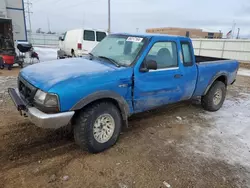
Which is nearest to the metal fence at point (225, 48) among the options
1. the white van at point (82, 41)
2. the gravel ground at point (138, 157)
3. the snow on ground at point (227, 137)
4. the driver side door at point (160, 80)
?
the white van at point (82, 41)

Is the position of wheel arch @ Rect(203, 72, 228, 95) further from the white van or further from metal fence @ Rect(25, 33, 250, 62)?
metal fence @ Rect(25, 33, 250, 62)

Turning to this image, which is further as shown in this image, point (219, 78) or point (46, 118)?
point (219, 78)

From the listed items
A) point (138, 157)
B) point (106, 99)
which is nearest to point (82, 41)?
point (106, 99)

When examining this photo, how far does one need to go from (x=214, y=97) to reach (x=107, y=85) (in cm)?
365

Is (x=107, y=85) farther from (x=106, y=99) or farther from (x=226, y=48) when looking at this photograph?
(x=226, y=48)

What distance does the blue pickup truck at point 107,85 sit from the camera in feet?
9.00

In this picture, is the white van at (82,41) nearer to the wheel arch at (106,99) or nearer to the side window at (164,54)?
the side window at (164,54)

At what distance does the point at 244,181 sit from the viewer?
2855 mm

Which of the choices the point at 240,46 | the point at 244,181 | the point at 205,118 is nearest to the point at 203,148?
the point at 244,181

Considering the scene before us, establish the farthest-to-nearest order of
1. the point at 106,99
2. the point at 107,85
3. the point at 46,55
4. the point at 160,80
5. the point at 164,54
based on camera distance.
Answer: the point at 46,55 < the point at 164,54 < the point at 160,80 < the point at 106,99 < the point at 107,85

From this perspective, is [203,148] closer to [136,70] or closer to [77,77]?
[136,70]

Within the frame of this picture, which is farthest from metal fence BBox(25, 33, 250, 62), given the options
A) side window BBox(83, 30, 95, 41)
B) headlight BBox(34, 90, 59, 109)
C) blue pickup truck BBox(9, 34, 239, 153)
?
headlight BBox(34, 90, 59, 109)

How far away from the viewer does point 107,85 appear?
3082 mm

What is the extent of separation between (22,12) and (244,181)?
14229 millimetres
